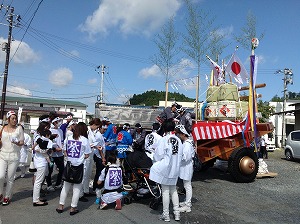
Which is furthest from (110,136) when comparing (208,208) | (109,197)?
(208,208)

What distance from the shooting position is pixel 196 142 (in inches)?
321

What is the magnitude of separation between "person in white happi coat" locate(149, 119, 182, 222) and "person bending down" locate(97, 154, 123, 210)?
0.91 metres

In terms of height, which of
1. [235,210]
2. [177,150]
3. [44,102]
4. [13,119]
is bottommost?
[235,210]

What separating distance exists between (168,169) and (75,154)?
1.63 m

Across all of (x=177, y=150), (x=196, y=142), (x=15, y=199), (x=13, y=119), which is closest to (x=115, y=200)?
(x=177, y=150)

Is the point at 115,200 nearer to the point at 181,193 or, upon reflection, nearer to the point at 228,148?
the point at 181,193

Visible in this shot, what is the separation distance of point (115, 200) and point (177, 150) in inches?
61.4

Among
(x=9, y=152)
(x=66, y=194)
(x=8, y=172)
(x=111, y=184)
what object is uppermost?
(x=9, y=152)

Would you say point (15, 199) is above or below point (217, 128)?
below

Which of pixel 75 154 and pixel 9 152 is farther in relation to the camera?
pixel 9 152

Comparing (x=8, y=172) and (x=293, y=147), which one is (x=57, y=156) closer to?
(x=8, y=172)

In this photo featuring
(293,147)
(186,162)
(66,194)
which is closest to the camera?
(66,194)

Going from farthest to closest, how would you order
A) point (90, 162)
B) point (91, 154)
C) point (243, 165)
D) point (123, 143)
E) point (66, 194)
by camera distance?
point (243, 165) < point (123, 143) < point (90, 162) < point (91, 154) < point (66, 194)

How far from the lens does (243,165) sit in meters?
8.05
